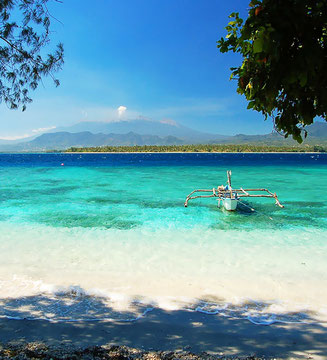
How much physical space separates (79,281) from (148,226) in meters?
5.82

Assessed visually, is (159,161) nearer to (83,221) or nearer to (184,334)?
(83,221)

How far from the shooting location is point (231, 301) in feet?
19.6

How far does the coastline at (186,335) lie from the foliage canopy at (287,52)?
3.30m

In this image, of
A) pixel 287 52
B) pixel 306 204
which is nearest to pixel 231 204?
pixel 306 204

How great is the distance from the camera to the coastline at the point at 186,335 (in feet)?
13.5

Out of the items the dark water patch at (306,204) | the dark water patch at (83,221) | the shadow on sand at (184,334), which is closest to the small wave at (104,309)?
the shadow on sand at (184,334)

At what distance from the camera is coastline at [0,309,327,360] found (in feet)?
13.5

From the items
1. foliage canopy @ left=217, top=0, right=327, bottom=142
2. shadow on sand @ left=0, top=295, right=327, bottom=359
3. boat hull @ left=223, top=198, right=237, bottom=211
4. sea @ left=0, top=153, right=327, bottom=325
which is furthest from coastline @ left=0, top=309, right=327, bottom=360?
boat hull @ left=223, top=198, right=237, bottom=211

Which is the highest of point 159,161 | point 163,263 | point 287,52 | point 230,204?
point 287,52

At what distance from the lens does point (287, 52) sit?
2.14 m

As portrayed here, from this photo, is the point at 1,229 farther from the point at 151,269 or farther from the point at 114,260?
the point at 151,269

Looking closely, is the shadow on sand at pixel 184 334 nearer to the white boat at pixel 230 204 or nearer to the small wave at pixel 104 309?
the small wave at pixel 104 309

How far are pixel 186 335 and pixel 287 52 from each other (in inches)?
169

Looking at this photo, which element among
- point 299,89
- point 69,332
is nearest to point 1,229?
point 69,332
